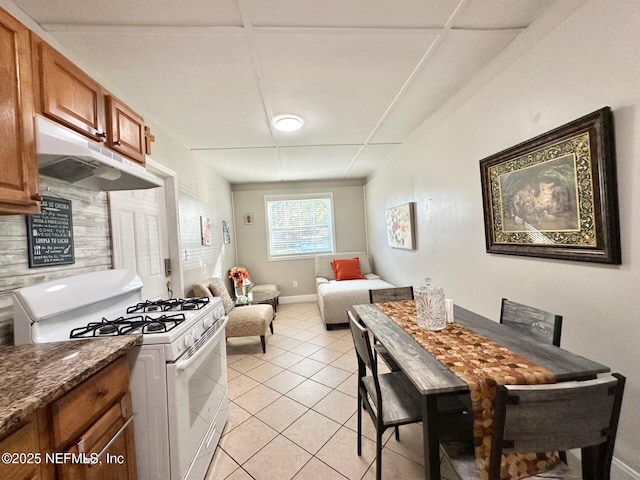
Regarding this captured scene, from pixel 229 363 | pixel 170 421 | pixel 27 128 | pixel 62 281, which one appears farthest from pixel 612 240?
pixel 229 363

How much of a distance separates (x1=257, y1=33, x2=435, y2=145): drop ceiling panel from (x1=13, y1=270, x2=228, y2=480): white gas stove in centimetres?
163

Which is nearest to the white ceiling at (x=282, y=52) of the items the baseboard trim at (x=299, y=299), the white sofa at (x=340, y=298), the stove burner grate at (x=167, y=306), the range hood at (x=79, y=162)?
the range hood at (x=79, y=162)

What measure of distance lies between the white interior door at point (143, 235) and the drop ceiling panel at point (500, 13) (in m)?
2.45

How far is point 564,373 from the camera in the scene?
982mm

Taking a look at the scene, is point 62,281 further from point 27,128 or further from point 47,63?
point 47,63

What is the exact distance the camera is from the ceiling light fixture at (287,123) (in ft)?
8.17

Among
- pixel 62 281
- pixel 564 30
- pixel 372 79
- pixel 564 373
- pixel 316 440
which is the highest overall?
pixel 372 79

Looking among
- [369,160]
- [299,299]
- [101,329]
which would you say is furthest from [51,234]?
[299,299]

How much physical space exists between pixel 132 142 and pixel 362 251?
4.49m

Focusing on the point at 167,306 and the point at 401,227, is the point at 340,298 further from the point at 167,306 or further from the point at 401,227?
the point at 167,306

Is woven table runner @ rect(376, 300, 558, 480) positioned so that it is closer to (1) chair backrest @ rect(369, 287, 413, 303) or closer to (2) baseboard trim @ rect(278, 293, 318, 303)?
(1) chair backrest @ rect(369, 287, 413, 303)

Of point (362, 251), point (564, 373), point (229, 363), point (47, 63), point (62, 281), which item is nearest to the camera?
point (564, 373)

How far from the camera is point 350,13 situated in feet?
4.53

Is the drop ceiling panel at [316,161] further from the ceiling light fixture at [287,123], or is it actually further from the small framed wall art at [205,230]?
the small framed wall art at [205,230]
